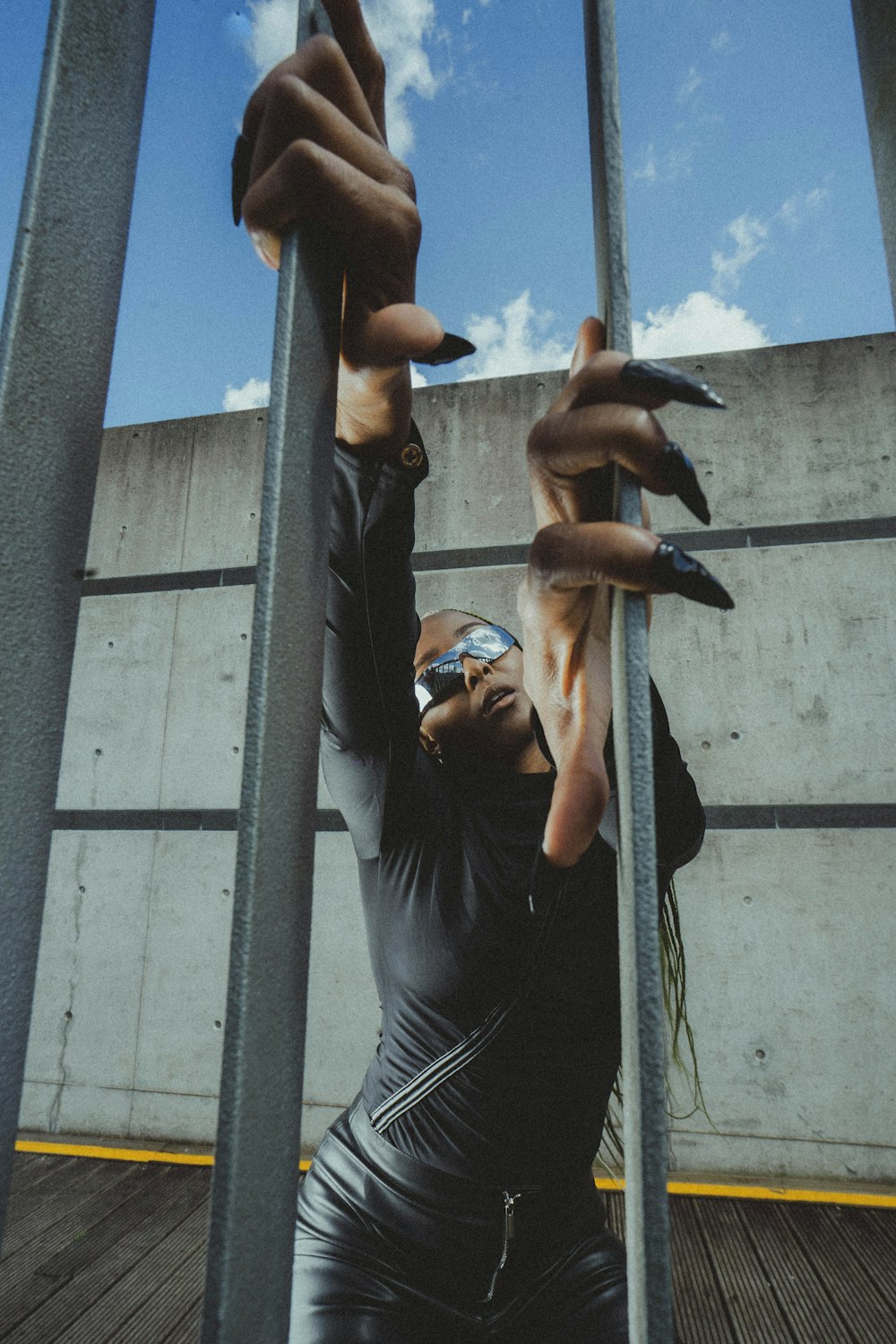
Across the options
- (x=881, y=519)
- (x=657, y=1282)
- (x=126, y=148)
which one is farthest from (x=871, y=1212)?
(x=126, y=148)

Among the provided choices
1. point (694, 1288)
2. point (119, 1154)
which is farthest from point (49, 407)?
point (119, 1154)

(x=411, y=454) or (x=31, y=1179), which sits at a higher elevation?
(x=411, y=454)

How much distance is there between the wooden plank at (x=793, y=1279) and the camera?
1.88 meters

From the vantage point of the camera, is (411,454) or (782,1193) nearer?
(411,454)

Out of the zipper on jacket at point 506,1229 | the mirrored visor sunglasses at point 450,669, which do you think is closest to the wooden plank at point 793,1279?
the zipper on jacket at point 506,1229

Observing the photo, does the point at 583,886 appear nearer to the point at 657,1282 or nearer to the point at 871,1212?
the point at 657,1282

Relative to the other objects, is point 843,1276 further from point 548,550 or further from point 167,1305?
point 548,550

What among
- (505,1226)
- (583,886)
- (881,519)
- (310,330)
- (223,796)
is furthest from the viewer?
(223,796)

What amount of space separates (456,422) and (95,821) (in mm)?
2615

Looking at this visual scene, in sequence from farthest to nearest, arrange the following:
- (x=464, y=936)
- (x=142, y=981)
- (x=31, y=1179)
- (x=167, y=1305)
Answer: (x=142, y=981)
(x=31, y=1179)
(x=167, y=1305)
(x=464, y=936)

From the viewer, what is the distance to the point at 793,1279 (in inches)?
82.5

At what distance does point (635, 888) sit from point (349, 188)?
547 millimetres

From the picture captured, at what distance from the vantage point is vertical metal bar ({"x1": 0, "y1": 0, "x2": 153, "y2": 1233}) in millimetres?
Result: 515

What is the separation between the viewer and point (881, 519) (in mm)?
3059
